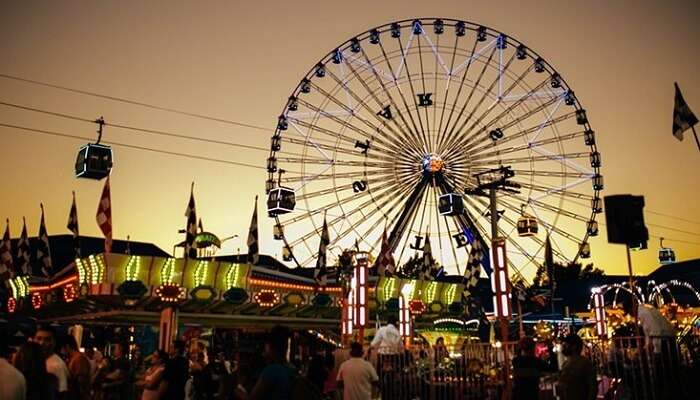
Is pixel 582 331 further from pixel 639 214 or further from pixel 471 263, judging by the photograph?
pixel 639 214

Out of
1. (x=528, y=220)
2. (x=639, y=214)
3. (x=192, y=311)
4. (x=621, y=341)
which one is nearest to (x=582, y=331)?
(x=528, y=220)

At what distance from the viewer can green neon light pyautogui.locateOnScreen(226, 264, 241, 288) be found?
61.7 ft

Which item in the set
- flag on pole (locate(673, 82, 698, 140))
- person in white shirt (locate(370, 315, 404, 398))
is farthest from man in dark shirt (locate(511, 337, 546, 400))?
flag on pole (locate(673, 82, 698, 140))

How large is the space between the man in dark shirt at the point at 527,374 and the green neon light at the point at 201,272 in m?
11.7

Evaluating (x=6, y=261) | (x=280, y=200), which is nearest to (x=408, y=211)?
(x=280, y=200)

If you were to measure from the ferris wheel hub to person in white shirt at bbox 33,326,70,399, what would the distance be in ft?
65.9

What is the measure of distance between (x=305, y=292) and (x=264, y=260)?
32.1m

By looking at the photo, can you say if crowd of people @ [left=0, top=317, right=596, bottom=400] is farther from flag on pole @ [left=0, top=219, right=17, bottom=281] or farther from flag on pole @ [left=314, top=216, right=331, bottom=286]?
flag on pole @ [left=0, top=219, right=17, bottom=281]

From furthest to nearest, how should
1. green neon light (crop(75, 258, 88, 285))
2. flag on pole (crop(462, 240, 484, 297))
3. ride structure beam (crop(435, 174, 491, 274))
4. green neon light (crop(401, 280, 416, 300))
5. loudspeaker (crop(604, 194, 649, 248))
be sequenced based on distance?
ride structure beam (crop(435, 174, 491, 274)) < green neon light (crop(401, 280, 416, 300)) < flag on pole (crop(462, 240, 484, 297)) < green neon light (crop(75, 258, 88, 285)) < loudspeaker (crop(604, 194, 649, 248))

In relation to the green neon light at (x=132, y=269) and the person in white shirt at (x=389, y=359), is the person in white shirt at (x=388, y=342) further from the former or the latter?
the green neon light at (x=132, y=269)

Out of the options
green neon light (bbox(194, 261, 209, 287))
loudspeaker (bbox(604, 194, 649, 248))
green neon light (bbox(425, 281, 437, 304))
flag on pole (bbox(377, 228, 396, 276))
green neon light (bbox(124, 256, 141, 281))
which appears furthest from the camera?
green neon light (bbox(425, 281, 437, 304))

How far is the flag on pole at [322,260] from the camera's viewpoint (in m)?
22.0

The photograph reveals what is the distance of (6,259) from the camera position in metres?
22.6

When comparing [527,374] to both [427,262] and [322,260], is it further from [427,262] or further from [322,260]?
[427,262]
